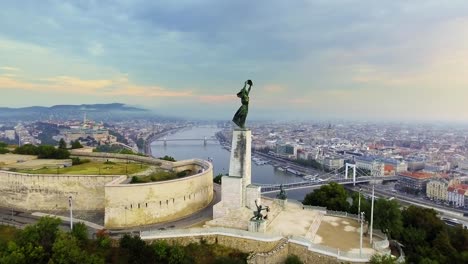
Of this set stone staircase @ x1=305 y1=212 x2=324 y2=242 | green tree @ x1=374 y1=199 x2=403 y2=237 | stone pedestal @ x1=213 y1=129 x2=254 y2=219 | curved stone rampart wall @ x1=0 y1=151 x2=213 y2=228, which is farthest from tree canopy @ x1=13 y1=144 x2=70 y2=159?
green tree @ x1=374 y1=199 x2=403 y2=237

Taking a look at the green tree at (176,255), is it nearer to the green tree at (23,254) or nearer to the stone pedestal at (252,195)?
the green tree at (23,254)

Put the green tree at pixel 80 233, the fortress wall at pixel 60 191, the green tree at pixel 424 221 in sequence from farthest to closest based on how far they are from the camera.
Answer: the fortress wall at pixel 60 191 < the green tree at pixel 424 221 < the green tree at pixel 80 233

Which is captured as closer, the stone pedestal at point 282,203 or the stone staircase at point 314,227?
the stone staircase at point 314,227

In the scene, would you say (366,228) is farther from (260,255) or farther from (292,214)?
(260,255)

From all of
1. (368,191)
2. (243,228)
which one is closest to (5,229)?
(243,228)

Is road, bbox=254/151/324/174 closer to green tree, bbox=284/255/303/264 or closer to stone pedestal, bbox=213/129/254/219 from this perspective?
stone pedestal, bbox=213/129/254/219

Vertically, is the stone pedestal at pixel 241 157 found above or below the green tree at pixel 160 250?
above

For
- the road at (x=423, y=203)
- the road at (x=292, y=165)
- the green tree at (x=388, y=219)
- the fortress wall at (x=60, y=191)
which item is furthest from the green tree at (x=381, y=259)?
the road at (x=292, y=165)

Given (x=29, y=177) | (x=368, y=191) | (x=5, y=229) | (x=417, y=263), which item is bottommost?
(x=368, y=191)
